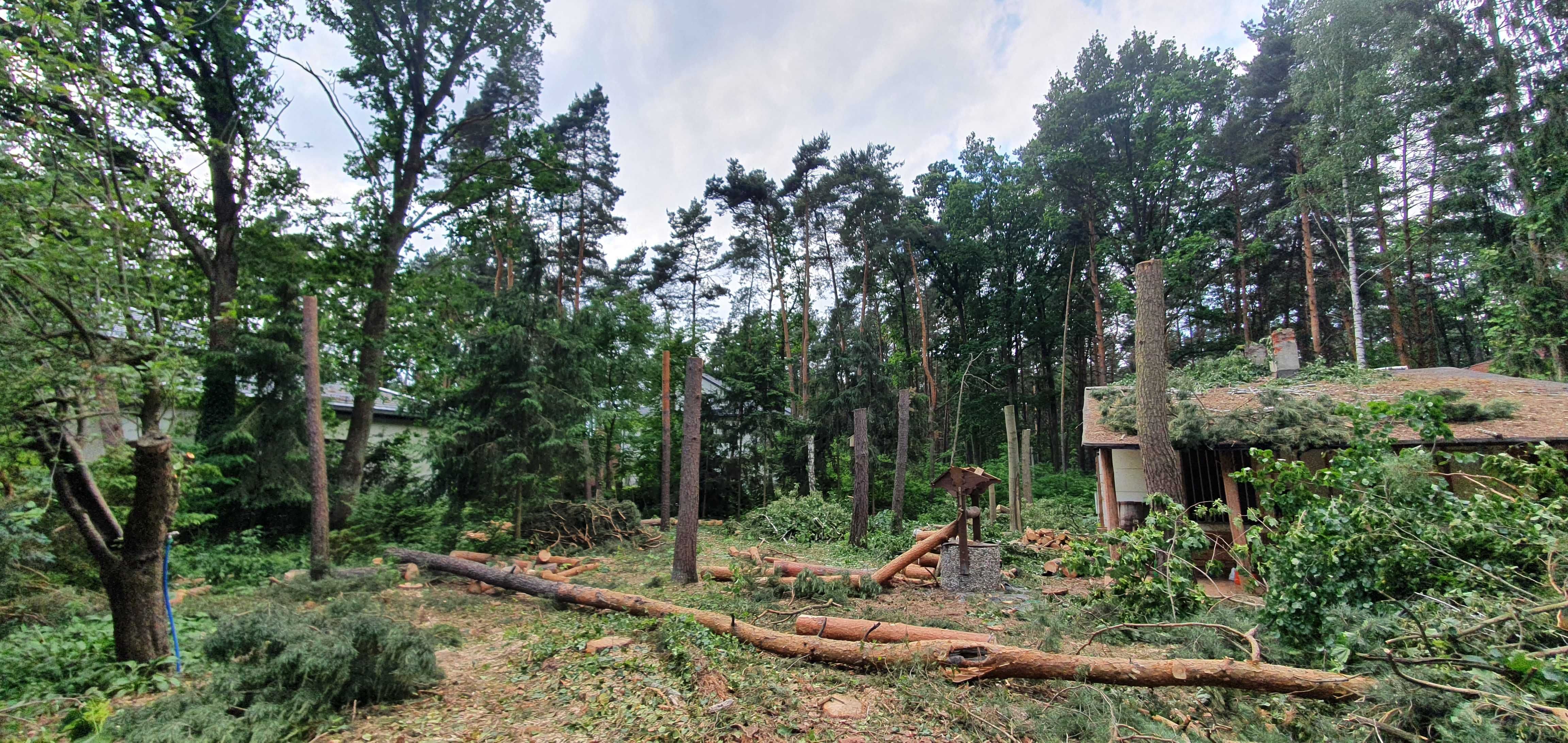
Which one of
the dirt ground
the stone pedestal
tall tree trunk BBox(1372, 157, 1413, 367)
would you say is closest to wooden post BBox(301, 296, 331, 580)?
the dirt ground

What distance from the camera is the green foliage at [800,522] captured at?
42.9 ft

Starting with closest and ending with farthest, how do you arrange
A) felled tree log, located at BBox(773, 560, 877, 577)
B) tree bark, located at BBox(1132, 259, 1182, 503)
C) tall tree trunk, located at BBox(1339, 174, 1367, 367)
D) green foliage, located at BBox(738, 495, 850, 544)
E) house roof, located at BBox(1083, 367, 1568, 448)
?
house roof, located at BBox(1083, 367, 1568, 448) < tree bark, located at BBox(1132, 259, 1182, 503) < felled tree log, located at BBox(773, 560, 877, 577) < green foliage, located at BBox(738, 495, 850, 544) < tall tree trunk, located at BBox(1339, 174, 1367, 367)

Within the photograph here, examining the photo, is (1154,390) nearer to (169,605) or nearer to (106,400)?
(169,605)

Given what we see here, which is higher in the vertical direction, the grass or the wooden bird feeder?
the wooden bird feeder

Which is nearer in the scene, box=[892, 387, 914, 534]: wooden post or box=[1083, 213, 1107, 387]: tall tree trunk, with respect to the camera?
box=[892, 387, 914, 534]: wooden post

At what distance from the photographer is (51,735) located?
3.35m

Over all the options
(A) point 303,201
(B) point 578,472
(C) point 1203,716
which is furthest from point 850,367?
(C) point 1203,716

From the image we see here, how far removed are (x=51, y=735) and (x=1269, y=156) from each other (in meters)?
27.3

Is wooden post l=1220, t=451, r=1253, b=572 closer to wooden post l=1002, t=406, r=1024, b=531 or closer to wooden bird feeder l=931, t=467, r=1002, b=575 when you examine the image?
wooden bird feeder l=931, t=467, r=1002, b=575

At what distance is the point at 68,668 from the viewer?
166 inches

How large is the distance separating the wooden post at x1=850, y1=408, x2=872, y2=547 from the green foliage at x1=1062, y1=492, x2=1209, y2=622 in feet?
15.4

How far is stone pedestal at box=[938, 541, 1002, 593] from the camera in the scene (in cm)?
775

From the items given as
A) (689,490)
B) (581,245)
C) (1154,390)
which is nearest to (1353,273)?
(1154,390)

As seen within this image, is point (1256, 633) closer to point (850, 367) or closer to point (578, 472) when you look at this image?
point (578, 472)
